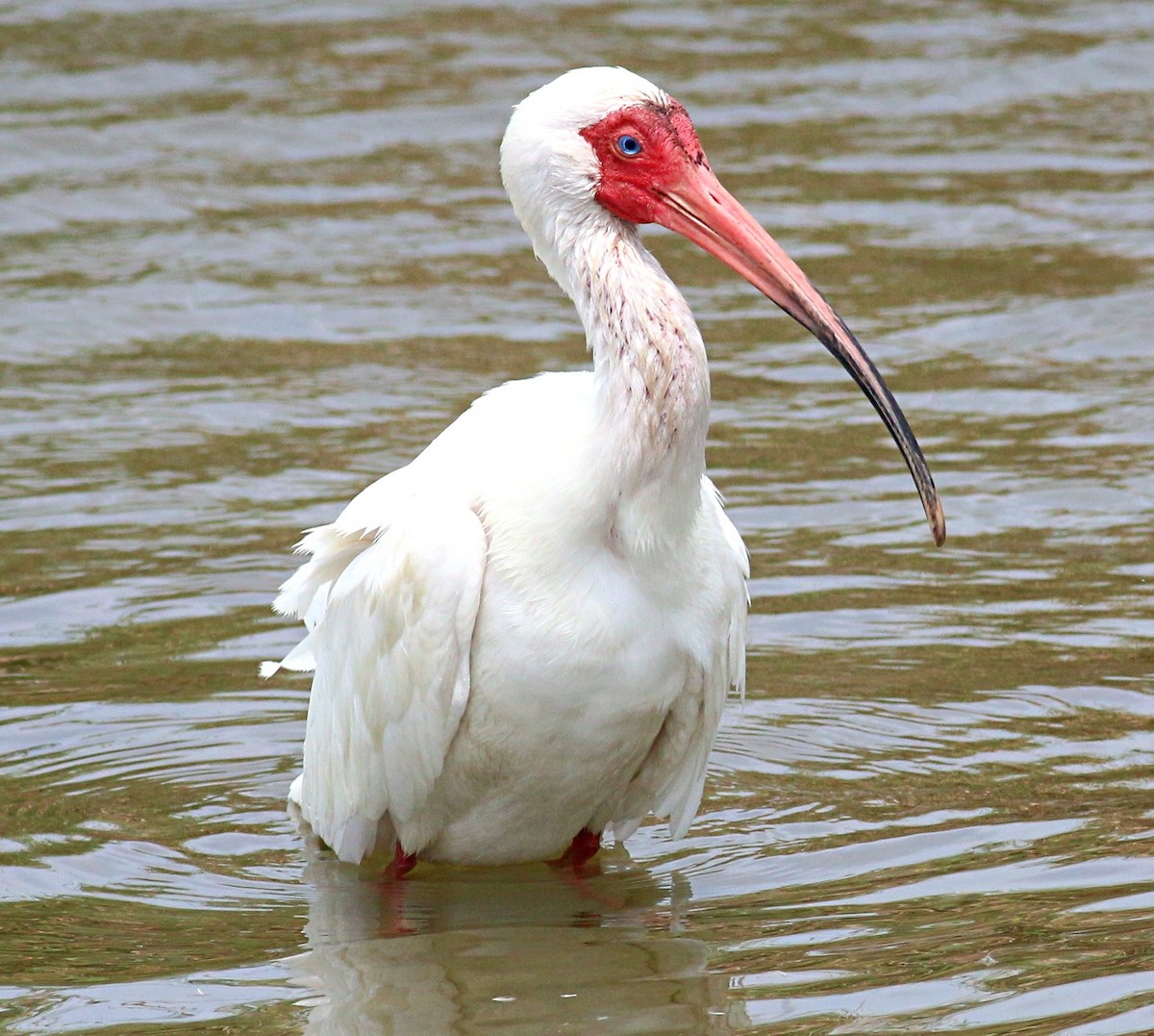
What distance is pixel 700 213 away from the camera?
738cm

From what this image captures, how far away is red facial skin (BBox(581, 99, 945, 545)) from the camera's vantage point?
23.6 ft

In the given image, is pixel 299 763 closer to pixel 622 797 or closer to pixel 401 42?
pixel 622 797

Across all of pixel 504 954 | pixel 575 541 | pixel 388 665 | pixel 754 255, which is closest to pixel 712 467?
pixel 754 255

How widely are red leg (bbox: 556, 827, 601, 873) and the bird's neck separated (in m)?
1.55

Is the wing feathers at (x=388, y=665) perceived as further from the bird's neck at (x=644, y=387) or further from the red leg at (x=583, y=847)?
the red leg at (x=583, y=847)

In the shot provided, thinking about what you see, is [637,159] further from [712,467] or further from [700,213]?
[712,467]

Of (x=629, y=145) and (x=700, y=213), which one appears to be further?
(x=700, y=213)

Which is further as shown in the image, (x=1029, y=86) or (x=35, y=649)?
(x=1029, y=86)

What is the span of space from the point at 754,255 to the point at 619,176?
0.55m

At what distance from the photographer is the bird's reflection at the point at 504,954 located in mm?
6578

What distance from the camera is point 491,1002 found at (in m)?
6.68

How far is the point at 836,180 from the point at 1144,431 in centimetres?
526

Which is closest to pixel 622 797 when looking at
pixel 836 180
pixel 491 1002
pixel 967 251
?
pixel 491 1002

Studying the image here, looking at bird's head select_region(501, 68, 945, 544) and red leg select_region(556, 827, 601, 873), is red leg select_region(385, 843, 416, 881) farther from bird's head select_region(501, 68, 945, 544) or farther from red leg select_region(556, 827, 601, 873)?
bird's head select_region(501, 68, 945, 544)
